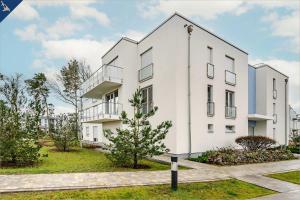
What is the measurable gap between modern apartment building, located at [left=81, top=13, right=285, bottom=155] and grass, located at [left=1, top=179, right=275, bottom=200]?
6812mm

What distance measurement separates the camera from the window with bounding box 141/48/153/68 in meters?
18.5

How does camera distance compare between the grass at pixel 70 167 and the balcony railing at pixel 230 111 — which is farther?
the balcony railing at pixel 230 111

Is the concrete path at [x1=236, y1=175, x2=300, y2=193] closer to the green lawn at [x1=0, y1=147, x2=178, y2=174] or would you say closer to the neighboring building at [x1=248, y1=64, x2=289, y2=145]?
the green lawn at [x1=0, y1=147, x2=178, y2=174]

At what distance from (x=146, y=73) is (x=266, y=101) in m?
13.7

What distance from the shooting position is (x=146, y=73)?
18391 mm

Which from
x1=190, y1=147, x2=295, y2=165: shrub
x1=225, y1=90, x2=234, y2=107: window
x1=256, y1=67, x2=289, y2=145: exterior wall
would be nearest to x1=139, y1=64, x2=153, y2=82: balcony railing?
x1=225, y1=90, x2=234, y2=107: window

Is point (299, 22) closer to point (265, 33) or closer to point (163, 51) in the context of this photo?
point (265, 33)

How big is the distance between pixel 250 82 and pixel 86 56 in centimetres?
2362

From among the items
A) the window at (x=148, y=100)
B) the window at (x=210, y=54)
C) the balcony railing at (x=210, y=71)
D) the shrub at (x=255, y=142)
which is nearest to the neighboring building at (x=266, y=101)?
the shrub at (x=255, y=142)

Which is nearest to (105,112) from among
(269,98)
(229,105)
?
(229,105)

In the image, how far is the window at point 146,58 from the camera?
18.5 m

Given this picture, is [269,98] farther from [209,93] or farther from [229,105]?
[209,93]

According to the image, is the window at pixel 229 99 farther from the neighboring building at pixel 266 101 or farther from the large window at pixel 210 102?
the neighboring building at pixel 266 101

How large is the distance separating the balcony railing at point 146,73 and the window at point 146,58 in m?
0.42
